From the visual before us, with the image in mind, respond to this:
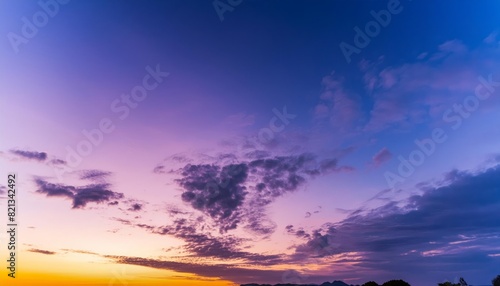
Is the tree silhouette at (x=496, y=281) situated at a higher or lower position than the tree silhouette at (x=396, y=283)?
lower

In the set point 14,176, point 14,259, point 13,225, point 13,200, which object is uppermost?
point 14,176

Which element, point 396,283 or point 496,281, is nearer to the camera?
point 396,283

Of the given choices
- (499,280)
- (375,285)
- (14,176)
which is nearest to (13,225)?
(14,176)

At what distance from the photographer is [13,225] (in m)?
31.5

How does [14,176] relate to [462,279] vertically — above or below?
above

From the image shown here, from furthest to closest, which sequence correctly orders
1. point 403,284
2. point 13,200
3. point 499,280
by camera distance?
point 499,280
point 403,284
point 13,200

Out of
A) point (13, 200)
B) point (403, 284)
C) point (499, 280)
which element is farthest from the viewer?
point (499, 280)

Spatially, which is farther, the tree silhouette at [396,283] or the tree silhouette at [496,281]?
the tree silhouette at [496,281]

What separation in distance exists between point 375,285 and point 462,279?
25428 mm

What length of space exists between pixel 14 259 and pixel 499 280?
140 meters

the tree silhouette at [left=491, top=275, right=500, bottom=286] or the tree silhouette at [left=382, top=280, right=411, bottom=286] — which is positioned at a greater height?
the tree silhouette at [left=382, top=280, right=411, bottom=286]

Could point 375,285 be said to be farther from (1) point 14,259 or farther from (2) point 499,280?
(1) point 14,259

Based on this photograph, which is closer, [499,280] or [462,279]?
[462,279]

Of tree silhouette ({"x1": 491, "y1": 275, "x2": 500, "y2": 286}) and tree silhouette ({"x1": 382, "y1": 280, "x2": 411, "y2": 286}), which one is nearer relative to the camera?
tree silhouette ({"x1": 382, "y1": 280, "x2": 411, "y2": 286})
